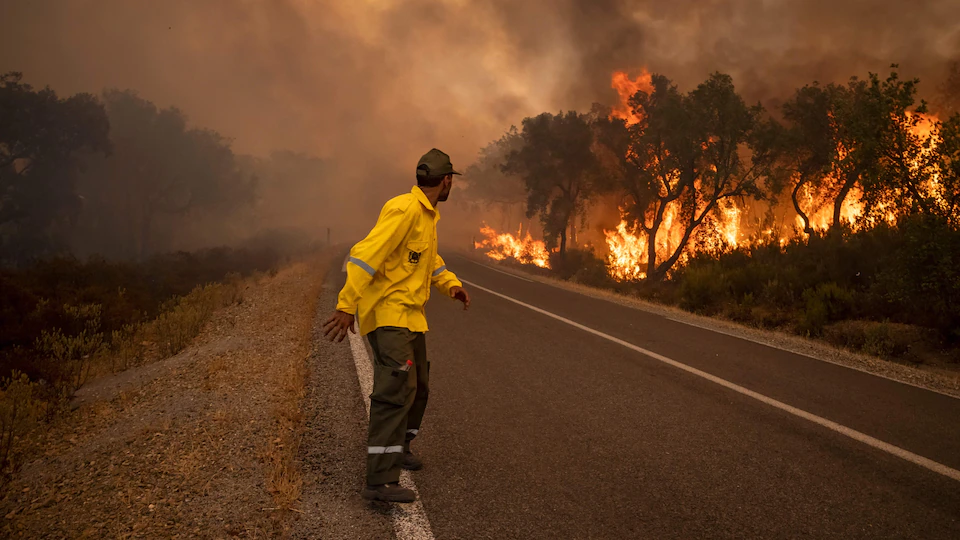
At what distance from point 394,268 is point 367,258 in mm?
245

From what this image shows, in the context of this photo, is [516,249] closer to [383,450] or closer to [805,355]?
[805,355]

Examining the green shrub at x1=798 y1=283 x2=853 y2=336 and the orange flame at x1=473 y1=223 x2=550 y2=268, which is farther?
the orange flame at x1=473 y1=223 x2=550 y2=268

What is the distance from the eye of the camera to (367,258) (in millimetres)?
3418

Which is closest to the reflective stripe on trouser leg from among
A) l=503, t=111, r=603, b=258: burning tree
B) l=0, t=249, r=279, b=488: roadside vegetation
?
l=0, t=249, r=279, b=488: roadside vegetation

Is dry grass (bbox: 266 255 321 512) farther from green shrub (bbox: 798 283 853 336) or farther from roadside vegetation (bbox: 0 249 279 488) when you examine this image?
green shrub (bbox: 798 283 853 336)

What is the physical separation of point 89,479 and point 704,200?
24.6 m

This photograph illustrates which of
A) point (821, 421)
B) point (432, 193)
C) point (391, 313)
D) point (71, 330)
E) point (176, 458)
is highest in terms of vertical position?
point (432, 193)

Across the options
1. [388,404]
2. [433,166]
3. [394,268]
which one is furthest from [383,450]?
[433,166]

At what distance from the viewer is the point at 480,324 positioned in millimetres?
10047

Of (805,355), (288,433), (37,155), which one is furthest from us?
(37,155)

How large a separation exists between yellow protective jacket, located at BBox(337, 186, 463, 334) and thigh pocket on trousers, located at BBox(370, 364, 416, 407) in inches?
11.1

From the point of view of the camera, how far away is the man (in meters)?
3.44

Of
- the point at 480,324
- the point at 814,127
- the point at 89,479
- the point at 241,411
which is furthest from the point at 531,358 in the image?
the point at 814,127

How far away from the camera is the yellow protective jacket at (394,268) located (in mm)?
3438
